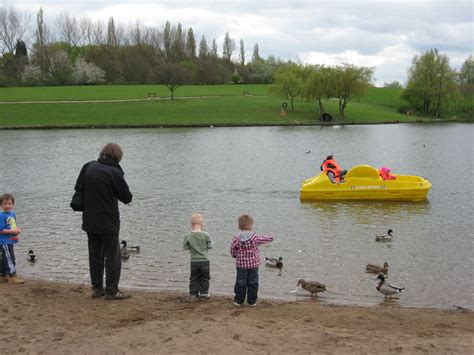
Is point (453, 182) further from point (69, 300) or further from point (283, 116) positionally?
point (283, 116)

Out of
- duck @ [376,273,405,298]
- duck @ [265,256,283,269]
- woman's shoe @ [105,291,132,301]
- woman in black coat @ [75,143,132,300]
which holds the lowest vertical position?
duck @ [265,256,283,269]

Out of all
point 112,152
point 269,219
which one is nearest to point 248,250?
point 112,152

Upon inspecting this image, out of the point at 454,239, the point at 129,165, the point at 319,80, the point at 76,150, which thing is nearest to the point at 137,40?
the point at 319,80

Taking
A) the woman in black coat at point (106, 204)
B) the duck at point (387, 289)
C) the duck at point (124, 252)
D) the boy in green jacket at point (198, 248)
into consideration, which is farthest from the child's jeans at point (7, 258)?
the duck at point (387, 289)

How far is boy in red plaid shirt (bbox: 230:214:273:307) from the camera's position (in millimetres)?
9219

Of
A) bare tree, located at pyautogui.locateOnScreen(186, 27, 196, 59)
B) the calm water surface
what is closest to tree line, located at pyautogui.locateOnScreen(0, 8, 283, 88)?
Result: bare tree, located at pyautogui.locateOnScreen(186, 27, 196, 59)

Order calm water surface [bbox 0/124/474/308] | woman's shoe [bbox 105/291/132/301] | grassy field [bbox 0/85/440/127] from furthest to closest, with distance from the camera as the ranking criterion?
grassy field [bbox 0/85/440/127], calm water surface [bbox 0/124/474/308], woman's shoe [bbox 105/291/132/301]

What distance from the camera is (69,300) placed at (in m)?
9.32

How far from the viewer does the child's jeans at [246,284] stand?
9.32m

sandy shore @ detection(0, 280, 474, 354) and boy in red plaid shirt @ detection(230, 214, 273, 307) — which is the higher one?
boy in red plaid shirt @ detection(230, 214, 273, 307)

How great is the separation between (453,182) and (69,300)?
21.9 metres

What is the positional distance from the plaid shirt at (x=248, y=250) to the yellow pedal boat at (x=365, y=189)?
1333cm

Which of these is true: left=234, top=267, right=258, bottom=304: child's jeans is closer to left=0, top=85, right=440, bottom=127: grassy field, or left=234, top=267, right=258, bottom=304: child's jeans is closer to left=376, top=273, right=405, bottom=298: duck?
left=376, top=273, right=405, bottom=298: duck

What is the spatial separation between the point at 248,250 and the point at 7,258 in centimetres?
458
